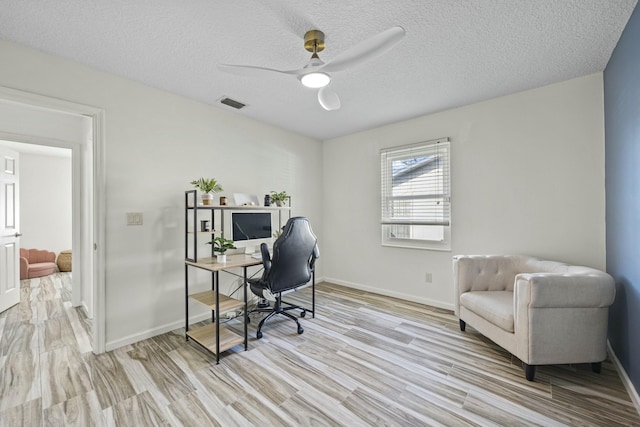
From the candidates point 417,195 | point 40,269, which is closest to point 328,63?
point 417,195

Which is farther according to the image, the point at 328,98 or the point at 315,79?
the point at 328,98

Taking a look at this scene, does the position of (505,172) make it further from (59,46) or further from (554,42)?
(59,46)

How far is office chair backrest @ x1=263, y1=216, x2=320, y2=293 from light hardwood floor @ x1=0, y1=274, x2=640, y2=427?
513 millimetres

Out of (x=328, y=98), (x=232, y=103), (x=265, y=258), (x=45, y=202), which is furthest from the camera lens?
(x=45, y=202)

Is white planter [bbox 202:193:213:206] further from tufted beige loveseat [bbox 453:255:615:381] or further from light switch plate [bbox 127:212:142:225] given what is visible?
tufted beige loveseat [bbox 453:255:615:381]

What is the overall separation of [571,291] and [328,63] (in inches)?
83.6

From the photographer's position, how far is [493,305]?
2.21 meters

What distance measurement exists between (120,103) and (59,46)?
52cm

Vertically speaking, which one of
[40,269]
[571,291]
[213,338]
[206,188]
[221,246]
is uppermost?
[206,188]

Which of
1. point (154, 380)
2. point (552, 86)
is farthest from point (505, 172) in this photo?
point (154, 380)

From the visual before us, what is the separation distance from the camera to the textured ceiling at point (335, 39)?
1.63 m

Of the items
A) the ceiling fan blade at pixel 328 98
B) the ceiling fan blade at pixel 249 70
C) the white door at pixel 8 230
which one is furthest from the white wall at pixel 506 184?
the white door at pixel 8 230

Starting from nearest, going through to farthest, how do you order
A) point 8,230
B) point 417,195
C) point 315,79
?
point 315,79 < point 8,230 < point 417,195

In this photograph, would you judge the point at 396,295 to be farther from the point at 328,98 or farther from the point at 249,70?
the point at 249,70
